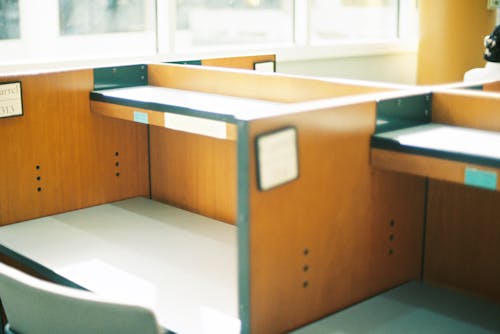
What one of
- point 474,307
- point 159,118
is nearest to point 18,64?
point 159,118

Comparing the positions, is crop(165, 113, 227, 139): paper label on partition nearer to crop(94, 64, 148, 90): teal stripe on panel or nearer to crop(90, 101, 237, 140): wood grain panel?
crop(90, 101, 237, 140): wood grain panel

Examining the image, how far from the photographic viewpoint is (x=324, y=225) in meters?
1.42

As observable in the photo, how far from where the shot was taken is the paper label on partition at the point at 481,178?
1.25m

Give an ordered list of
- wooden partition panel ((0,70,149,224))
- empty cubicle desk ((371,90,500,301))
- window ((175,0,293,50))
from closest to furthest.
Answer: empty cubicle desk ((371,90,500,301))
wooden partition panel ((0,70,149,224))
window ((175,0,293,50))

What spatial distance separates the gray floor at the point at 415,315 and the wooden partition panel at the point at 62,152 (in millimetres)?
1063

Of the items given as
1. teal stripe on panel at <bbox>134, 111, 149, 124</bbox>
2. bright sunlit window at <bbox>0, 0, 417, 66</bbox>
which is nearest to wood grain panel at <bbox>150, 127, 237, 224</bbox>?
teal stripe on panel at <bbox>134, 111, 149, 124</bbox>

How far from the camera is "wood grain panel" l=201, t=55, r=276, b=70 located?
2510 mm

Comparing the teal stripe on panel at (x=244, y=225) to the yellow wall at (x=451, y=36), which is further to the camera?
the yellow wall at (x=451, y=36)

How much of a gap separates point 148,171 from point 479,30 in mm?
3400

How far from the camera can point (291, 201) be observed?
1.34 m

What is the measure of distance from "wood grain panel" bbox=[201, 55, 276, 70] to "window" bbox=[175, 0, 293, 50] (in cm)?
146

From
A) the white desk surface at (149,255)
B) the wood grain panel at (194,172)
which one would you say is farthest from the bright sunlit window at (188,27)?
the white desk surface at (149,255)

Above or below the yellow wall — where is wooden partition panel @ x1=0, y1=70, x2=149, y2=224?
below

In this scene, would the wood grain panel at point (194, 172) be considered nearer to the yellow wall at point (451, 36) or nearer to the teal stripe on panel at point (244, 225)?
the teal stripe on panel at point (244, 225)
